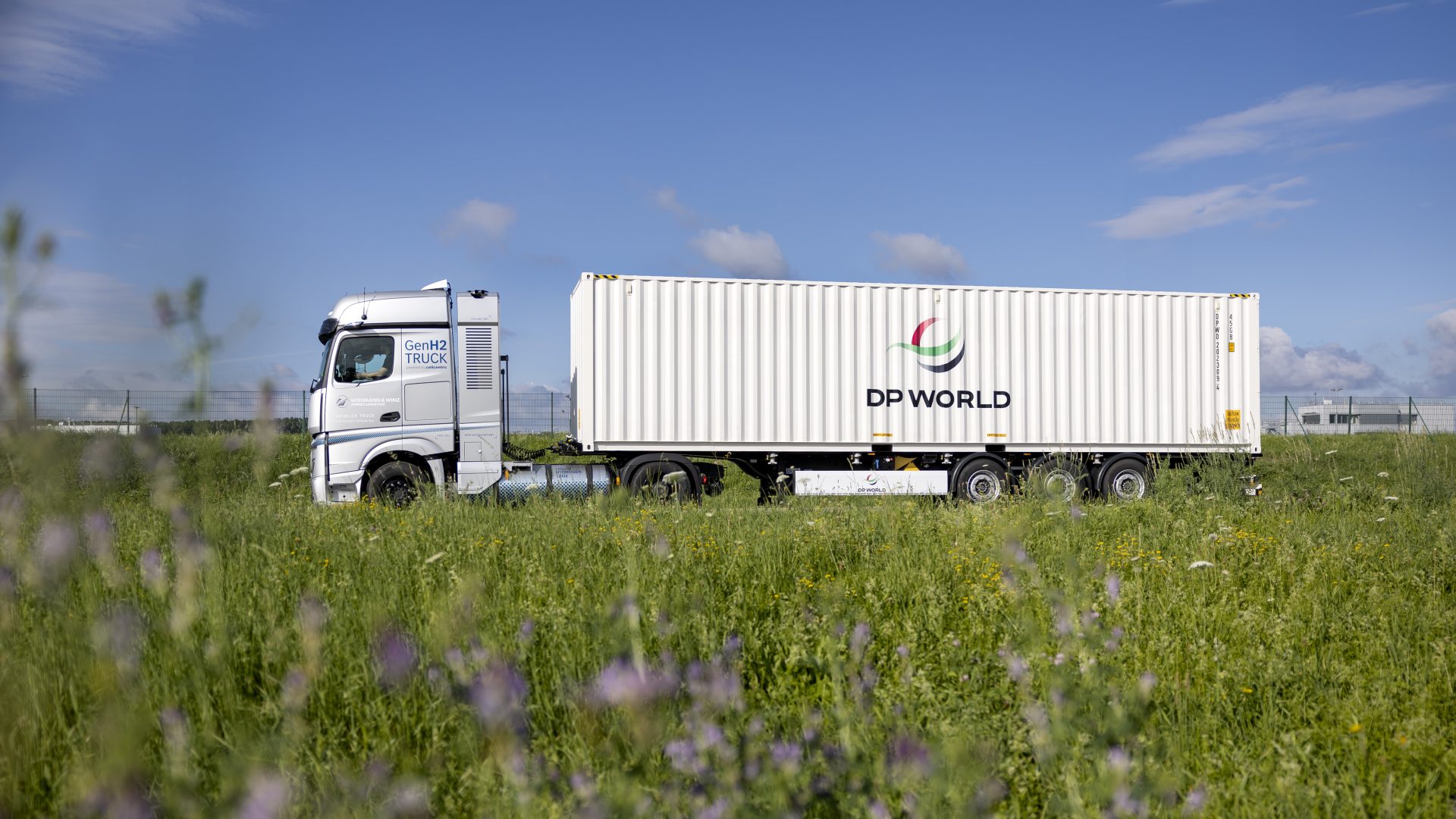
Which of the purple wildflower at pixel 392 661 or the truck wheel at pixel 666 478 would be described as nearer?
the purple wildflower at pixel 392 661

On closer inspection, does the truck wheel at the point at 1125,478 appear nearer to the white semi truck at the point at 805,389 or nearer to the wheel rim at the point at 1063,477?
the white semi truck at the point at 805,389

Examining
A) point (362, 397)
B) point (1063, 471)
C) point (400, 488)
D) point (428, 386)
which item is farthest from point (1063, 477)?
point (362, 397)

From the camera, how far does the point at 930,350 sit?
13.2 metres

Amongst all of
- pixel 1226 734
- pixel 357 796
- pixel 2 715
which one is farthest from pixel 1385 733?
pixel 2 715

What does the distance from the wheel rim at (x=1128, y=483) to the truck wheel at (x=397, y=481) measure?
34.3 feet

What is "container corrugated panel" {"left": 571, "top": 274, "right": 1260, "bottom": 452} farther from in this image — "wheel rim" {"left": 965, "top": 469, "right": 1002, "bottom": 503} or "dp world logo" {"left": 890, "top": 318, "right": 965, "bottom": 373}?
"wheel rim" {"left": 965, "top": 469, "right": 1002, "bottom": 503}

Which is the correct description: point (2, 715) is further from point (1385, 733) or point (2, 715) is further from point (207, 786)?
point (1385, 733)

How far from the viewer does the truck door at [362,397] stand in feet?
36.7

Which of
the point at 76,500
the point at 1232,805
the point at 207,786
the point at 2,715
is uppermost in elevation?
the point at 76,500

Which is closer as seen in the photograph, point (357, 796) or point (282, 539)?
point (357, 796)

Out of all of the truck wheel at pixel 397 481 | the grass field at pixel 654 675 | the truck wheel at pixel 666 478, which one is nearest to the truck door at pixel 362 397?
the truck wheel at pixel 397 481

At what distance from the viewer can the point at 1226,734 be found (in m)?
3.14

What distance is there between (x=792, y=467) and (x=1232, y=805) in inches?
404

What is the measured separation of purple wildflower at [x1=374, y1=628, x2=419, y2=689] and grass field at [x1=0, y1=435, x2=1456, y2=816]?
1 cm
